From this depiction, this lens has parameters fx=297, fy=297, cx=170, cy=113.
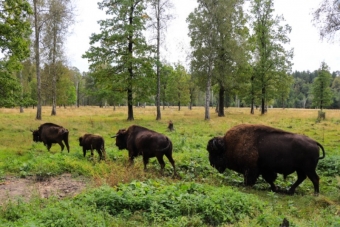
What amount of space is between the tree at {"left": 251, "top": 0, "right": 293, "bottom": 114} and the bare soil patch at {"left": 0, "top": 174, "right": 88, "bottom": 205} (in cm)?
3595

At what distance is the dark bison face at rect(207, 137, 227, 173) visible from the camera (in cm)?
1020

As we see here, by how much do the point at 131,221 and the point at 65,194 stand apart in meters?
2.60

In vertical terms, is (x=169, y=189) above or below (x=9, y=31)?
below

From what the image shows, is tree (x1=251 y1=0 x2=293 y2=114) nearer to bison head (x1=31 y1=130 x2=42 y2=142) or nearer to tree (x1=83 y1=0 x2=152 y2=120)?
tree (x1=83 y1=0 x2=152 y2=120)

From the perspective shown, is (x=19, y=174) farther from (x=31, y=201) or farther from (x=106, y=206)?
(x=106, y=206)

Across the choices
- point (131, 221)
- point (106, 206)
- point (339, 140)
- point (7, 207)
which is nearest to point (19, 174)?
point (7, 207)

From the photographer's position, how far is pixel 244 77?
38.5 metres

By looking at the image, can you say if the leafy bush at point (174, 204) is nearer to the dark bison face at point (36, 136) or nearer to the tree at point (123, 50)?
the dark bison face at point (36, 136)

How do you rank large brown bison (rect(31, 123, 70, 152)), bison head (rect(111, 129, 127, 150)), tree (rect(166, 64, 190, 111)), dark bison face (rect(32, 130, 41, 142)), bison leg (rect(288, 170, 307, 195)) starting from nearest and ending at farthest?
1. bison leg (rect(288, 170, 307, 195))
2. bison head (rect(111, 129, 127, 150))
3. large brown bison (rect(31, 123, 70, 152))
4. dark bison face (rect(32, 130, 41, 142))
5. tree (rect(166, 64, 190, 111))

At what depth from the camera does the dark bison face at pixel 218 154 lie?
10.2m

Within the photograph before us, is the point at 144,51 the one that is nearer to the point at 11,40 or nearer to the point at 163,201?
the point at 11,40

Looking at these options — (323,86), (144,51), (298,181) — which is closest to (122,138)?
(298,181)

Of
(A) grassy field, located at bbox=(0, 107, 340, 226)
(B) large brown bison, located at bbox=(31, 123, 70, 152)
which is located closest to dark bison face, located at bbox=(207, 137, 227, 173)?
(A) grassy field, located at bbox=(0, 107, 340, 226)

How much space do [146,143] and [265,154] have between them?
418cm
